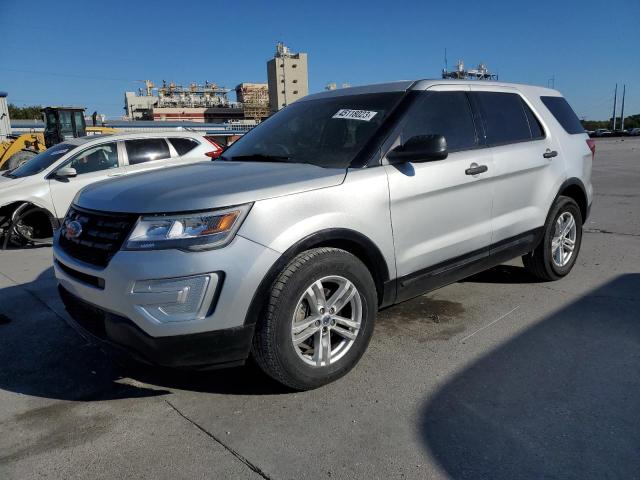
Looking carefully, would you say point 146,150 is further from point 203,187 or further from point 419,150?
point 419,150

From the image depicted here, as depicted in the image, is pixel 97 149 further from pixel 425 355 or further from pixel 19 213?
pixel 425 355

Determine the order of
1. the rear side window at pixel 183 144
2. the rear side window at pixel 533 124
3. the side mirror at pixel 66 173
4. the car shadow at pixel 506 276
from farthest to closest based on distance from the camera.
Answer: the rear side window at pixel 183 144 < the side mirror at pixel 66 173 < the car shadow at pixel 506 276 < the rear side window at pixel 533 124

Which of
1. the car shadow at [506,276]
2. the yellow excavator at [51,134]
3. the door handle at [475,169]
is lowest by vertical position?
the car shadow at [506,276]

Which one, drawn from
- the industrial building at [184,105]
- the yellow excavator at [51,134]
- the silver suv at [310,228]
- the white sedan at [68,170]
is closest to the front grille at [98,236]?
the silver suv at [310,228]

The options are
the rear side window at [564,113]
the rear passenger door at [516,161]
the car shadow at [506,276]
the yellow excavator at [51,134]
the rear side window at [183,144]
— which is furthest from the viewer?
the yellow excavator at [51,134]

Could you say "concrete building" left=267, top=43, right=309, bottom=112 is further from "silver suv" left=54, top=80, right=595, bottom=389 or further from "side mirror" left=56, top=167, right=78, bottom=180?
"silver suv" left=54, top=80, right=595, bottom=389

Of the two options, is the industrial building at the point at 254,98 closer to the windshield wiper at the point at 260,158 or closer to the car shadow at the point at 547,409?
the windshield wiper at the point at 260,158

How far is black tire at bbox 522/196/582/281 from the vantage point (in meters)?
4.65

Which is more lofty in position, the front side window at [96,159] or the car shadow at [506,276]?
the front side window at [96,159]

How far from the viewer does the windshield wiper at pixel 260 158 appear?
3578 mm

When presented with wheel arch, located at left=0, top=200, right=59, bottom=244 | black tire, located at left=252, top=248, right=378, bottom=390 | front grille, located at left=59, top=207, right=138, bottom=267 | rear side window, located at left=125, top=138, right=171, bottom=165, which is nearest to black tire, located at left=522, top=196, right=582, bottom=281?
black tire, located at left=252, top=248, right=378, bottom=390

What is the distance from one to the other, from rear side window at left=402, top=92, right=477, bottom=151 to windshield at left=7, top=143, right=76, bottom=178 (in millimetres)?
6428

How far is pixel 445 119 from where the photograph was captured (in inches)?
148

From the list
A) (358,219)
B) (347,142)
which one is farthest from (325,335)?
(347,142)
